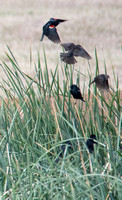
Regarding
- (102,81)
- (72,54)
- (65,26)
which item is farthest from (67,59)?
(65,26)

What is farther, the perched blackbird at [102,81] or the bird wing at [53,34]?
the bird wing at [53,34]

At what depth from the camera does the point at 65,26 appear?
8.43 metres

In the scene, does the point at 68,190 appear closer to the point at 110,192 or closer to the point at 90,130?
the point at 110,192

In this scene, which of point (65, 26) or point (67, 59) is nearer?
point (67, 59)

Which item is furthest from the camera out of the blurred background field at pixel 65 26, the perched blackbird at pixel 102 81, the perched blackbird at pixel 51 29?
the blurred background field at pixel 65 26

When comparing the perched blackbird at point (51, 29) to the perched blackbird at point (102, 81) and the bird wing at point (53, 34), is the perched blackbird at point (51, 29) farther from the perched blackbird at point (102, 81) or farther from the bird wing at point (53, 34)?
the perched blackbird at point (102, 81)

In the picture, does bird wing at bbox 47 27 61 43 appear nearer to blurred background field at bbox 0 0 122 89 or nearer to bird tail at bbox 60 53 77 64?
bird tail at bbox 60 53 77 64

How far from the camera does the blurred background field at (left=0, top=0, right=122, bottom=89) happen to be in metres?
6.76

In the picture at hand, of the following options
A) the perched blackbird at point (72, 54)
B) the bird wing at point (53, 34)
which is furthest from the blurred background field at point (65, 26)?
the perched blackbird at point (72, 54)

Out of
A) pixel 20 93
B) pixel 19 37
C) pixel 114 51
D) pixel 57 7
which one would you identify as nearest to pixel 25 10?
pixel 57 7

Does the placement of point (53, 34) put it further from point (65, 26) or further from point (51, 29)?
point (65, 26)

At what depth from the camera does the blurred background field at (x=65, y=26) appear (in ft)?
22.2

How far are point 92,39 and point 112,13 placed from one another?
5.78ft

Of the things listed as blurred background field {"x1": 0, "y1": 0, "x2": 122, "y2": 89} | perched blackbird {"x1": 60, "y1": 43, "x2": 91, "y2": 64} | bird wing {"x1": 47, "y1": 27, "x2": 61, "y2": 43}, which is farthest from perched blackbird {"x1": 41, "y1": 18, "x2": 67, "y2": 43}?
blurred background field {"x1": 0, "y1": 0, "x2": 122, "y2": 89}
